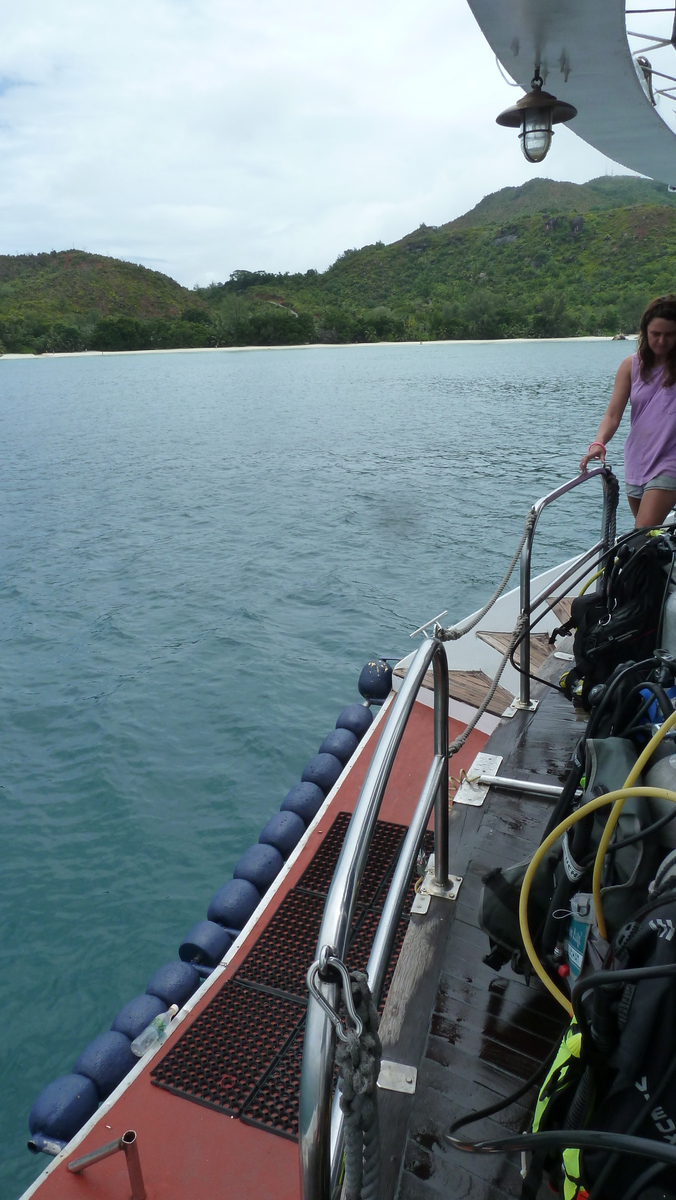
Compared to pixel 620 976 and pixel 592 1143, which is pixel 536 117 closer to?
pixel 620 976

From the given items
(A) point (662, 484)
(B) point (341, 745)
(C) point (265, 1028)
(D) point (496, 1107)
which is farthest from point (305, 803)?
(D) point (496, 1107)

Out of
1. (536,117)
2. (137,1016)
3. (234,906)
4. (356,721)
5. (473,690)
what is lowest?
(137,1016)

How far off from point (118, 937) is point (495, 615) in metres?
3.95

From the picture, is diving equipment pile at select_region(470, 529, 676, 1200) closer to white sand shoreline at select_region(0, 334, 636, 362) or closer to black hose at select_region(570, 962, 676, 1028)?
black hose at select_region(570, 962, 676, 1028)

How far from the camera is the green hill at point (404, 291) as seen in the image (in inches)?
2827

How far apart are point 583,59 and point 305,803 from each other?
5396 millimetres

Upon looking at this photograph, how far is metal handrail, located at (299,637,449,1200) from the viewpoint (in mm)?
1025

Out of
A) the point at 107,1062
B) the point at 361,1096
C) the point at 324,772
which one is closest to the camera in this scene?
the point at 361,1096

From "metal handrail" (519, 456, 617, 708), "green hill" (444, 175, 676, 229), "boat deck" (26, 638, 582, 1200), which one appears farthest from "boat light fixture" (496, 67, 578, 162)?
"green hill" (444, 175, 676, 229)

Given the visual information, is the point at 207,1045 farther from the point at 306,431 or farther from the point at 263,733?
the point at 306,431

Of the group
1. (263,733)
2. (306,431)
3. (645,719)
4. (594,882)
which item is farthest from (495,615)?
(306,431)

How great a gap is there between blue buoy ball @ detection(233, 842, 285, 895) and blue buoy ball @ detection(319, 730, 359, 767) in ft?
4.25

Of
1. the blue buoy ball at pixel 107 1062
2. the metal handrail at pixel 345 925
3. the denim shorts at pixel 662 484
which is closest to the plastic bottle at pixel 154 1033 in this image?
the blue buoy ball at pixel 107 1062

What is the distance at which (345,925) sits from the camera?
1.16m
